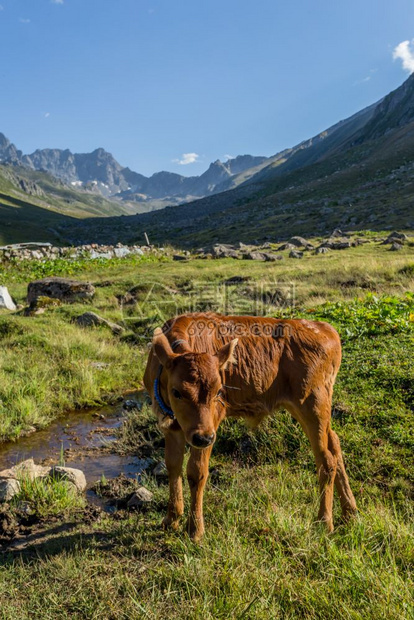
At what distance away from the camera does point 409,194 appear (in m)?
45.7

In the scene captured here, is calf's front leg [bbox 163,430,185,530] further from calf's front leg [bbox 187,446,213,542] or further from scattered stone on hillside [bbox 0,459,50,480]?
scattered stone on hillside [bbox 0,459,50,480]

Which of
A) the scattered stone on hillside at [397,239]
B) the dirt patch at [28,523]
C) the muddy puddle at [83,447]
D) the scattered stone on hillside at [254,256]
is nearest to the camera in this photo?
the dirt patch at [28,523]

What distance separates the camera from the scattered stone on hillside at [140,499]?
17.3 feet

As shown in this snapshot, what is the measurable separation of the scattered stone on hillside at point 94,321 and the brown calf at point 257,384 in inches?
338

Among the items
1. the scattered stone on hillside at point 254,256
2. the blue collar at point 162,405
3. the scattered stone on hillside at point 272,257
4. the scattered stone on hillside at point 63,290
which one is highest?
the scattered stone on hillside at point 63,290

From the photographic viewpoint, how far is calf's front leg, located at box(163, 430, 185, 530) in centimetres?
433

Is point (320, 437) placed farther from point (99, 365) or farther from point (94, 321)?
point (94, 321)

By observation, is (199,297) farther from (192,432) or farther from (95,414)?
(192,432)

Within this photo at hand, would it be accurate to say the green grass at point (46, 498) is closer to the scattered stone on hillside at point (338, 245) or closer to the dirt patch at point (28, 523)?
the dirt patch at point (28, 523)

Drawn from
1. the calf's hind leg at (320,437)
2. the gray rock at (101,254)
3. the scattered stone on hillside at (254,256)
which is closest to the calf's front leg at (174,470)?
the calf's hind leg at (320,437)

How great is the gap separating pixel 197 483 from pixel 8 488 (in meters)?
2.83

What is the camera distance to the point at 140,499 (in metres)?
5.32

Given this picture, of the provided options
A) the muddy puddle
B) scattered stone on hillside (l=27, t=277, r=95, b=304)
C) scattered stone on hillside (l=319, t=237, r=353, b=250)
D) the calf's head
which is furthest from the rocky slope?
the calf's head

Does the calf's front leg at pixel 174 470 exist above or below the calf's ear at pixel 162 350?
below
